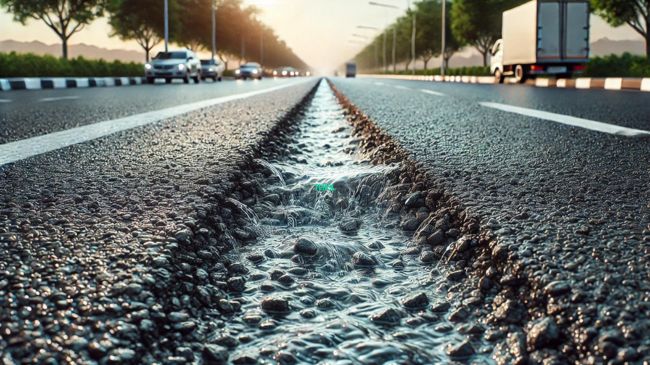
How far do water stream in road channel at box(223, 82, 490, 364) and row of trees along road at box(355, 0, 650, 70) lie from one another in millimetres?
31125

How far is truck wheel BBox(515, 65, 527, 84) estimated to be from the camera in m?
24.6

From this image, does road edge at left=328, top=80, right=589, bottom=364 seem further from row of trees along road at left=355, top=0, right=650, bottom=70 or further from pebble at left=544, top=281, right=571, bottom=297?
row of trees along road at left=355, top=0, right=650, bottom=70

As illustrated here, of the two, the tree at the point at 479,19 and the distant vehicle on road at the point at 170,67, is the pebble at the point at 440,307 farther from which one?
the tree at the point at 479,19

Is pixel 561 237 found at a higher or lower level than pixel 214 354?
higher

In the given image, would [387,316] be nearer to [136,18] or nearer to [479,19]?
[136,18]

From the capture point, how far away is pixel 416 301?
1.62 metres

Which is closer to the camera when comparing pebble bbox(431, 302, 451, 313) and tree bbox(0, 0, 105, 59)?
pebble bbox(431, 302, 451, 313)

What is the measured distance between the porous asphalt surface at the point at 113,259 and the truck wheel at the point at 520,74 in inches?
916

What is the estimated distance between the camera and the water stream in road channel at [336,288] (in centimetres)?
132

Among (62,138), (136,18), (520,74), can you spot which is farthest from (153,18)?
(62,138)

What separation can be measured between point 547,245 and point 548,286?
0.32 meters

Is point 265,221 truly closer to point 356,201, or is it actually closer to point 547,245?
point 356,201

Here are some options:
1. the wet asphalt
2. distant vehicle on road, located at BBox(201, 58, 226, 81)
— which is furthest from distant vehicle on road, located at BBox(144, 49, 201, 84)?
the wet asphalt

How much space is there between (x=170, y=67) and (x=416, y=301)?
90.4ft
